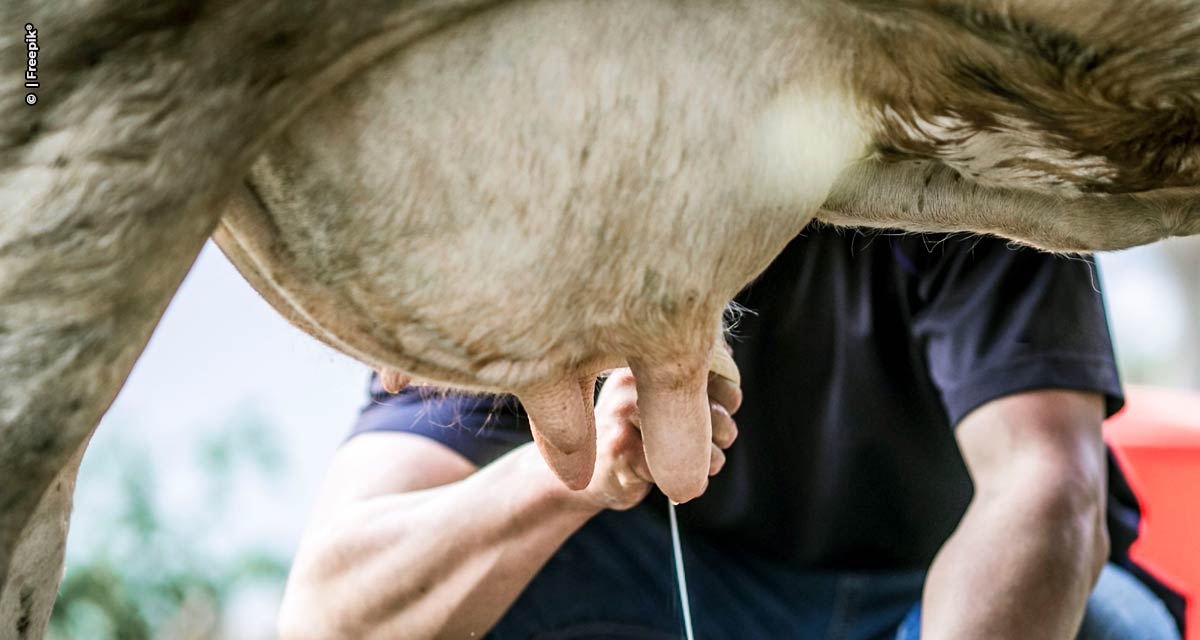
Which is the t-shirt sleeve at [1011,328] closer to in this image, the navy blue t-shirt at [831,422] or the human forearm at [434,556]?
the navy blue t-shirt at [831,422]

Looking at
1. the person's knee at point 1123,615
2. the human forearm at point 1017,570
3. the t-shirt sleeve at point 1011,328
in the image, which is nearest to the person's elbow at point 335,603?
the human forearm at point 1017,570

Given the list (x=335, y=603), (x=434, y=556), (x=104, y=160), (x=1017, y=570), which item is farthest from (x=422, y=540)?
(x=104, y=160)

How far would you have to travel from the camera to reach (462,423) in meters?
1.67

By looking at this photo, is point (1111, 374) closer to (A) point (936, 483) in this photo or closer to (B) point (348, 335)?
(A) point (936, 483)

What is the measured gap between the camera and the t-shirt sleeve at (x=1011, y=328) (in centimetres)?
154

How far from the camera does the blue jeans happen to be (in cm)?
172

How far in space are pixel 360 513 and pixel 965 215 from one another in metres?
1.07

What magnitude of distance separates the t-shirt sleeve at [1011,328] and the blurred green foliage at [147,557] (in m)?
2.11

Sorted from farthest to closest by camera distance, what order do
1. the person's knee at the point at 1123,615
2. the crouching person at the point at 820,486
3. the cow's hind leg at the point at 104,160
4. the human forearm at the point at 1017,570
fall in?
the person's knee at the point at 1123,615
the crouching person at the point at 820,486
the human forearm at the point at 1017,570
the cow's hind leg at the point at 104,160

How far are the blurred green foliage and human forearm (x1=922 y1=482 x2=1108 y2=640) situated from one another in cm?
221

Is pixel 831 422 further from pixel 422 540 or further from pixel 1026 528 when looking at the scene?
pixel 422 540

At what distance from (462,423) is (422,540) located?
20 centimetres

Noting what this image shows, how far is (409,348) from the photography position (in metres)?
0.65

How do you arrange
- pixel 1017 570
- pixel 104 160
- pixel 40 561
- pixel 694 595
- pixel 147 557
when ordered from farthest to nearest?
1. pixel 147 557
2. pixel 694 595
3. pixel 1017 570
4. pixel 40 561
5. pixel 104 160
